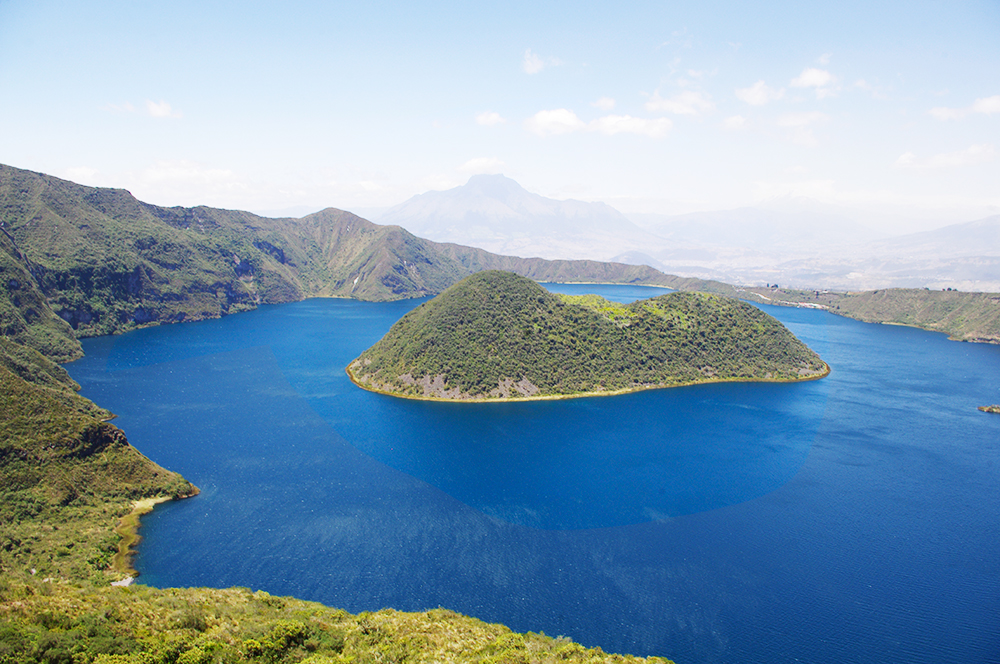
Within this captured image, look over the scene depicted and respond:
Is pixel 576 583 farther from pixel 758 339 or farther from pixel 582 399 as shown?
pixel 758 339

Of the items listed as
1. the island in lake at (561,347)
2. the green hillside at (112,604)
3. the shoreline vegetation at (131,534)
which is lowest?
the shoreline vegetation at (131,534)

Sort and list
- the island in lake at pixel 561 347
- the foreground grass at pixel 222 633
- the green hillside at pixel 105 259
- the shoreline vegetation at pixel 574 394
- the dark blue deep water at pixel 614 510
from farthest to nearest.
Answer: the green hillside at pixel 105 259 → the island in lake at pixel 561 347 → the shoreline vegetation at pixel 574 394 → the dark blue deep water at pixel 614 510 → the foreground grass at pixel 222 633

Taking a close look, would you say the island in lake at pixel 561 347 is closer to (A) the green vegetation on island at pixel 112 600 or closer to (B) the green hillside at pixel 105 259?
(A) the green vegetation on island at pixel 112 600

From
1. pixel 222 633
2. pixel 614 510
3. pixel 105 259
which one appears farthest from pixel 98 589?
pixel 105 259

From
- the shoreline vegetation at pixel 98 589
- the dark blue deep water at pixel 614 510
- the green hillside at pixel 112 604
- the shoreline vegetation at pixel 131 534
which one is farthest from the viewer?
the shoreline vegetation at pixel 131 534

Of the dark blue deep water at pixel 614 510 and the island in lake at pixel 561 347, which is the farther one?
the island in lake at pixel 561 347

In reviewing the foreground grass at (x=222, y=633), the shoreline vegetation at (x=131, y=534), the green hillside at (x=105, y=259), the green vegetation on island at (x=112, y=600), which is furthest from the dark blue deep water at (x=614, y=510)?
the green hillside at (x=105, y=259)

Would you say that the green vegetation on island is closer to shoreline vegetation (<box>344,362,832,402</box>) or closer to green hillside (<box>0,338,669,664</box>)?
green hillside (<box>0,338,669,664</box>)
